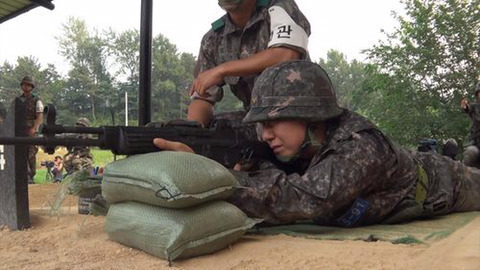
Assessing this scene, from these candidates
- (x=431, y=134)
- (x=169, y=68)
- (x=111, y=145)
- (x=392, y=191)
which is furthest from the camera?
(x=169, y=68)

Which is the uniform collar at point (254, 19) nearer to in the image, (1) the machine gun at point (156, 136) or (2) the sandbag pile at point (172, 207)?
(1) the machine gun at point (156, 136)


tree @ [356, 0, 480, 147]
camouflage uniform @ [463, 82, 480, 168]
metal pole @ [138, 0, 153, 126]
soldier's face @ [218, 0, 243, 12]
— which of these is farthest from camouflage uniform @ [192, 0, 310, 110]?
tree @ [356, 0, 480, 147]

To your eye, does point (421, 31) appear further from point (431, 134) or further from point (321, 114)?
point (321, 114)

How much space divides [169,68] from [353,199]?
117ft

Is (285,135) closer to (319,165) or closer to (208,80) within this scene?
(319,165)

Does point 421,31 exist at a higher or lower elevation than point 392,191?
higher

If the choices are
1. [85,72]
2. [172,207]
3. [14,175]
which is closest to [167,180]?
[172,207]

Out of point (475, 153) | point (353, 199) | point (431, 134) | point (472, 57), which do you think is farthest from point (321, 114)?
point (472, 57)

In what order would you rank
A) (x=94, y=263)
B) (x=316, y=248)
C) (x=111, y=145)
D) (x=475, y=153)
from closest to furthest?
(x=94, y=263) < (x=316, y=248) < (x=111, y=145) < (x=475, y=153)

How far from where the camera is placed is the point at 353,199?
2090mm

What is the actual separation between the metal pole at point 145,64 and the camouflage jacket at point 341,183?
88.2 inches

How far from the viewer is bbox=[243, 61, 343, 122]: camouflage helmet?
2080 millimetres

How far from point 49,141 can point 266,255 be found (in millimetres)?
975

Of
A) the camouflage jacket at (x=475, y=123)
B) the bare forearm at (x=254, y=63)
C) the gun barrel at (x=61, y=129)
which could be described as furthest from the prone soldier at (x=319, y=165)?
the camouflage jacket at (x=475, y=123)
